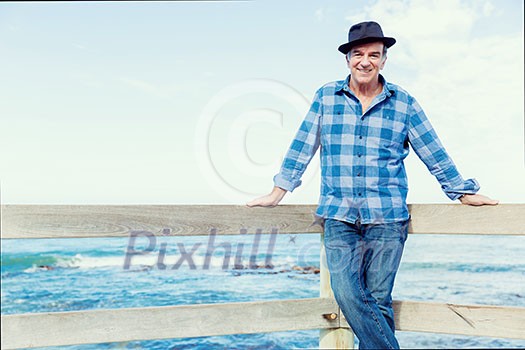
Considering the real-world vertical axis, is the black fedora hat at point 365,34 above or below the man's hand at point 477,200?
above

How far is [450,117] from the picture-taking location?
37.2 feet

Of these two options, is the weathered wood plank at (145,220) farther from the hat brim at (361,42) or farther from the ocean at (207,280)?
the ocean at (207,280)

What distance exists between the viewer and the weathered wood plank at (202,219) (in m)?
1.80

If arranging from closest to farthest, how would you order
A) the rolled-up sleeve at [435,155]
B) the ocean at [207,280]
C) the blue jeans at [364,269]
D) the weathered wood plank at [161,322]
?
the weathered wood plank at [161,322] → the blue jeans at [364,269] → the rolled-up sleeve at [435,155] → the ocean at [207,280]

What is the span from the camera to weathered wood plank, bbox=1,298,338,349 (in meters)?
1.78

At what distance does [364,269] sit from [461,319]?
1.44 ft

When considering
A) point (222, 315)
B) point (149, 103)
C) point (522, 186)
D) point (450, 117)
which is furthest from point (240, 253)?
point (149, 103)

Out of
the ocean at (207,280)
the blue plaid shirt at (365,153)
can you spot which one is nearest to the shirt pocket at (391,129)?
the blue plaid shirt at (365,153)

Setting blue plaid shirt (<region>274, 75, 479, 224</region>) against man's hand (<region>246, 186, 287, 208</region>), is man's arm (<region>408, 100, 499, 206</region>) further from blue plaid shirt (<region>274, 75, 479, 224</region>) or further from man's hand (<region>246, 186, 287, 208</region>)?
man's hand (<region>246, 186, 287, 208</region>)

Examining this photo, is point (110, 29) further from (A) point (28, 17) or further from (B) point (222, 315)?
(B) point (222, 315)

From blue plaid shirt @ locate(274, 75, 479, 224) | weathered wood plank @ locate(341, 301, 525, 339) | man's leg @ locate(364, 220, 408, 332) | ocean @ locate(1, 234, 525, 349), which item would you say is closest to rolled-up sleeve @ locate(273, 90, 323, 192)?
blue plaid shirt @ locate(274, 75, 479, 224)

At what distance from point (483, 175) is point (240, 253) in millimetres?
6047

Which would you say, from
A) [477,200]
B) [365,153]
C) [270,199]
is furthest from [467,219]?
[270,199]

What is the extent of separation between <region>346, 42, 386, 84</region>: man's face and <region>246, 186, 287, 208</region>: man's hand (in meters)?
0.52
